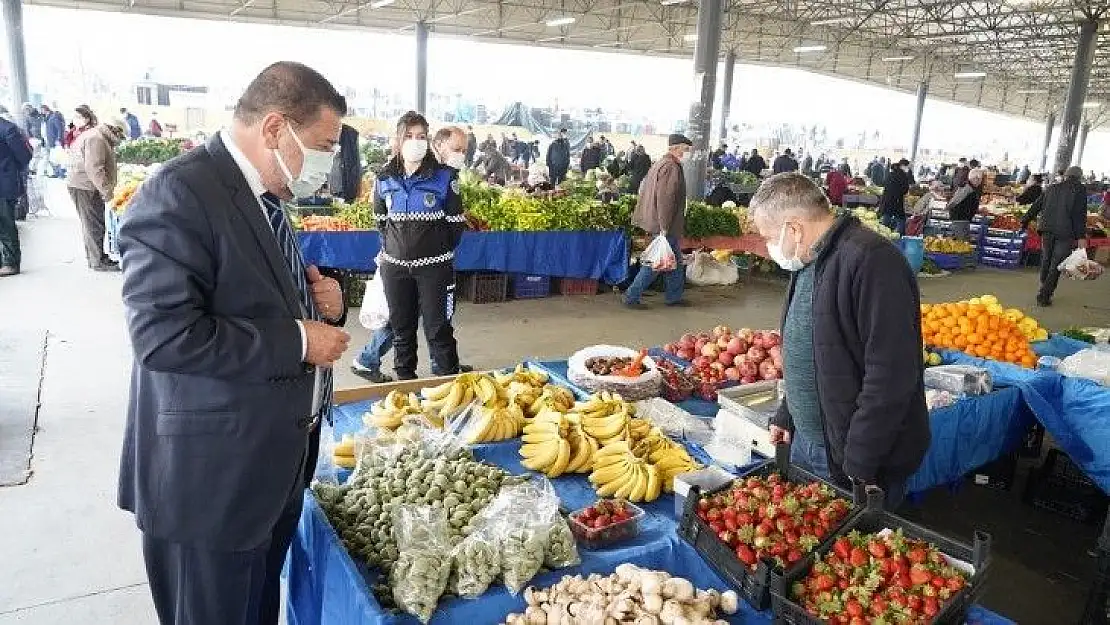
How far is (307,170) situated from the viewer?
6.24ft

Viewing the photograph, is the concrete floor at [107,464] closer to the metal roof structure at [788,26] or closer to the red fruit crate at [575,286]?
the red fruit crate at [575,286]

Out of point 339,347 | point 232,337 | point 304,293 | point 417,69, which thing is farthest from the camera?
point 417,69

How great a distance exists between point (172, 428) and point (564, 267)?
7016mm

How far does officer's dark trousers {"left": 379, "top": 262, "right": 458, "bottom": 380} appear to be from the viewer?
466 centimetres

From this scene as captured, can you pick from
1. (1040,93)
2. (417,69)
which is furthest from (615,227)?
(1040,93)

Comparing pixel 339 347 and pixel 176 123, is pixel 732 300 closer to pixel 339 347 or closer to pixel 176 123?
pixel 339 347

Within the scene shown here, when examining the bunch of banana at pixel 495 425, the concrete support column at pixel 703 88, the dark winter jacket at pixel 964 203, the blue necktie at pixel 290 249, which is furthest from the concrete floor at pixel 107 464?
the dark winter jacket at pixel 964 203

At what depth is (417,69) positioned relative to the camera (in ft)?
72.9

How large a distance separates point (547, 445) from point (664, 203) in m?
5.43

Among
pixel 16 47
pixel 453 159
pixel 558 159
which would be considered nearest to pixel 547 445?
pixel 453 159

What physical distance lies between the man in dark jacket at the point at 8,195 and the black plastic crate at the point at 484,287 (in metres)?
4.82

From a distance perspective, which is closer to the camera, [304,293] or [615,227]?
[304,293]

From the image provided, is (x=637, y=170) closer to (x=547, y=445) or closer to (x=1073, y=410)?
(x=1073, y=410)

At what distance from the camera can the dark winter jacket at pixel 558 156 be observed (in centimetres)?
1698
